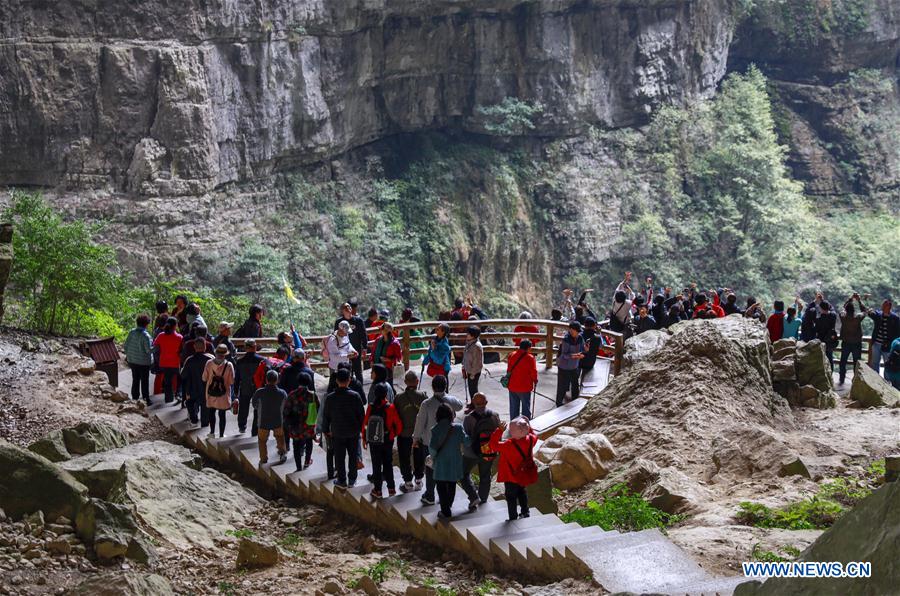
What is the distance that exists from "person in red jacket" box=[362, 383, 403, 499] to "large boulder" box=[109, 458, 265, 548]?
1.65 meters

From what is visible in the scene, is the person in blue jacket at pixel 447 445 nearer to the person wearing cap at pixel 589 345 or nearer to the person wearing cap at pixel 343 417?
the person wearing cap at pixel 343 417

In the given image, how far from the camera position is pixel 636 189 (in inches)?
1606

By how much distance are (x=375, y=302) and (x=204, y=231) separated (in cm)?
625

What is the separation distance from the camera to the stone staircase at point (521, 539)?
8.27 meters

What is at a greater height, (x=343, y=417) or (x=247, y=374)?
(x=247, y=374)

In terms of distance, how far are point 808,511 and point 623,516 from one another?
1.82m

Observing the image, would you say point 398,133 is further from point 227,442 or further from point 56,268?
point 227,442

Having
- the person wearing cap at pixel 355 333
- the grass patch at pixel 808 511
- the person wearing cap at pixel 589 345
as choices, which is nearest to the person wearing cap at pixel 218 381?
the person wearing cap at pixel 355 333

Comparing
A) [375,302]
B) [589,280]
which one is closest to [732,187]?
[589,280]

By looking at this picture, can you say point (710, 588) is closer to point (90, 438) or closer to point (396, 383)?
point (90, 438)

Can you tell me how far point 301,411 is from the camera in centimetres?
1133

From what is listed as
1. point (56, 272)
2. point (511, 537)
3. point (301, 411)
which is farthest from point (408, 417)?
point (56, 272)

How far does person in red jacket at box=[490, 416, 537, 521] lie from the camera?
925cm

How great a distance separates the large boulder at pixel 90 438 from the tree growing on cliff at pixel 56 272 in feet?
16.6
